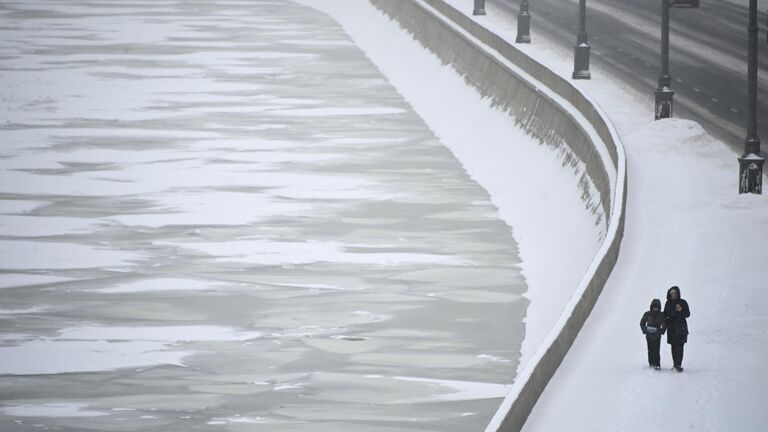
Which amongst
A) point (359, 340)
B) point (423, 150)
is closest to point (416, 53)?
point (423, 150)

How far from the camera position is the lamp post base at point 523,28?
49.3 metres

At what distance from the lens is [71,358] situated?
27516 millimetres

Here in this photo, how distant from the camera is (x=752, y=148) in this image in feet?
96.3

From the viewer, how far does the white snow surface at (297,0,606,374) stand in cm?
3041

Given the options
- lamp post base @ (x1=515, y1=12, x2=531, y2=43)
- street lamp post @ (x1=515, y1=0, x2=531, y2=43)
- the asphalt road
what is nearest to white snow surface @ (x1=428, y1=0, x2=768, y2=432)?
the asphalt road

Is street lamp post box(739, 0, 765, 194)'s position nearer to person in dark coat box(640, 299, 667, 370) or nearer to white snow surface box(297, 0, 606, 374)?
white snow surface box(297, 0, 606, 374)

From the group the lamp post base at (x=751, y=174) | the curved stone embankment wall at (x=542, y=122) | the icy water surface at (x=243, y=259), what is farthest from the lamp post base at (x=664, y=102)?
the lamp post base at (x=751, y=174)

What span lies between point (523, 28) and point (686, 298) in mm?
26767

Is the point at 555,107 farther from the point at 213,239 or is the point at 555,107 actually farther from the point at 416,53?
the point at 416,53

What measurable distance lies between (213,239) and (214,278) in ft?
11.5

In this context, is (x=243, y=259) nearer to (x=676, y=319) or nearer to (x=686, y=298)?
(x=686, y=298)

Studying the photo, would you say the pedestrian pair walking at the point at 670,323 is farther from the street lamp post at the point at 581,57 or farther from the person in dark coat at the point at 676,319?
the street lamp post at the point at 581,57

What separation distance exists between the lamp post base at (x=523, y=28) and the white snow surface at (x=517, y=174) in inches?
73.6

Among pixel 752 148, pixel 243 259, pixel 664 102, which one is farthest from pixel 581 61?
pixel 752 148
